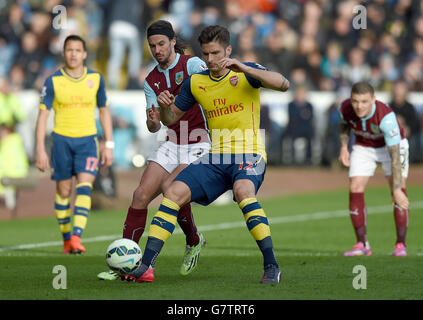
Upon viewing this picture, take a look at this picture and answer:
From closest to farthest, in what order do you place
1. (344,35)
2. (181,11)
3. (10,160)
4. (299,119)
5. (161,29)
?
1. (161,29)
2. (10,160)
3. (299,119)
4. (181,11)
5. (344,35)

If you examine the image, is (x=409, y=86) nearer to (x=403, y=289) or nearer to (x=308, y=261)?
(x=308, y=261)

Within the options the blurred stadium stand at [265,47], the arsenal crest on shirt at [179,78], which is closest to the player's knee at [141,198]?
the arsenal crest on shirt at [179,78]

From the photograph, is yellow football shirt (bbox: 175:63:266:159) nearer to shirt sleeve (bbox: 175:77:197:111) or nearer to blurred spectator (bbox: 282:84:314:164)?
shirt sleeve (bbox: 175:77:197:111)

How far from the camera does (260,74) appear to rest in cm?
744

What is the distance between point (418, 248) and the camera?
11.0 metres

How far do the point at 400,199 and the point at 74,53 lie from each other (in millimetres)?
3989

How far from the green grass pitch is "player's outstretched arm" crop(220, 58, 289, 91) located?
5.40 ft

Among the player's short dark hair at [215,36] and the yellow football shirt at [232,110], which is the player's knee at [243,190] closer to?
the yellow football shirt at [232,110]

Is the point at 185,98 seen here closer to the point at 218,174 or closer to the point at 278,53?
the point at 218,174

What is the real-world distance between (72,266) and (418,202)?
964 centimetres

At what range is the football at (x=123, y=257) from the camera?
766 cm

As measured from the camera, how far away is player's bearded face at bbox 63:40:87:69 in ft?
34.2

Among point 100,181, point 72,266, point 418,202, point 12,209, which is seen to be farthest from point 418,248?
point 12,209

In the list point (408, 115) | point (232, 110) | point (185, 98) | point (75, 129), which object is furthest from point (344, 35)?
point (232, 110)
